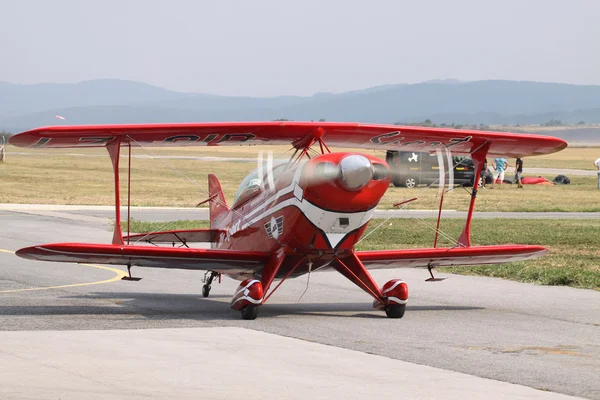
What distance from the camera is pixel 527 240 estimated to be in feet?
75.2

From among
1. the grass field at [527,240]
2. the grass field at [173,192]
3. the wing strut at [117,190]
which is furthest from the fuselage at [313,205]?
the grass field at [173,192]

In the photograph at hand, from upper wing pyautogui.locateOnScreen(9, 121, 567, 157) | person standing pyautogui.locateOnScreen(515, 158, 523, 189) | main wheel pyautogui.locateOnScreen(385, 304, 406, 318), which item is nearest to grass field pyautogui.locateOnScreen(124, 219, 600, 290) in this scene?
upper wing pyautogui.locateOnScreen(9, 121, 567, 157)

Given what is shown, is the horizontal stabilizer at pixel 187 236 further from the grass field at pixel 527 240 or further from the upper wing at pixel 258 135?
the grass field at pixel 527 240

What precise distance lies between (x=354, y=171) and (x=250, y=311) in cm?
219

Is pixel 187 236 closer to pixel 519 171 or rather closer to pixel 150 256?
pixel 150 256

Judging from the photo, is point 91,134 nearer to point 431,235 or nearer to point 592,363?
point 592,363

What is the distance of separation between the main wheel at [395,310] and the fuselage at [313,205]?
871 mm

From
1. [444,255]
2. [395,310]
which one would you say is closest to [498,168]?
[444,255]

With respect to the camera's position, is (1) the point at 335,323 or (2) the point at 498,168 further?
(2) the point at 498,168

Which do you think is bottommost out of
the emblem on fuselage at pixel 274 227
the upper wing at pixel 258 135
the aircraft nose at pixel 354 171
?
the emblem on fuselage at pixel 274 227

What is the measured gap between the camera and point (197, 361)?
866 cm

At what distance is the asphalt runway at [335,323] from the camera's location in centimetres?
846

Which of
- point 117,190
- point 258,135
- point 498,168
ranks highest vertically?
point 258,135

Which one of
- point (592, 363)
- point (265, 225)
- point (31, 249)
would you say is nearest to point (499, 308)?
point (265, 225)
